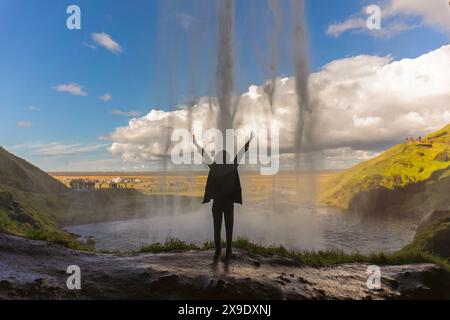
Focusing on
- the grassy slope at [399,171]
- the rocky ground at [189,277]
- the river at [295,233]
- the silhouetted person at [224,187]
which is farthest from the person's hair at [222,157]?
the grassy slope at [399,171]

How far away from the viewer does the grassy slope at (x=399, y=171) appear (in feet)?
277

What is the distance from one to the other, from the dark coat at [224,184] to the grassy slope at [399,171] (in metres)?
76.6

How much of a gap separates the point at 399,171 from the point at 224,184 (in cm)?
9641

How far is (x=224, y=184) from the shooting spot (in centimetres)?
998

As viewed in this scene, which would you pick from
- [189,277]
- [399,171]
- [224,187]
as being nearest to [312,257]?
[224,187]

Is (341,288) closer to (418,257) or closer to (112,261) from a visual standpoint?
(418,257)

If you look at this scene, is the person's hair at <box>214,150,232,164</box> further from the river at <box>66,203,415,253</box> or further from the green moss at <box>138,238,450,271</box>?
the river at <box>66,203,415,253</box>

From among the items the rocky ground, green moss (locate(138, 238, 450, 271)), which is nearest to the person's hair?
the rocky ground

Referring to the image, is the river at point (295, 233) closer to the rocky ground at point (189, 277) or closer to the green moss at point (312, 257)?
the green moss at point (312, 257)

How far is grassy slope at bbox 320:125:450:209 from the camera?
84438 mm
